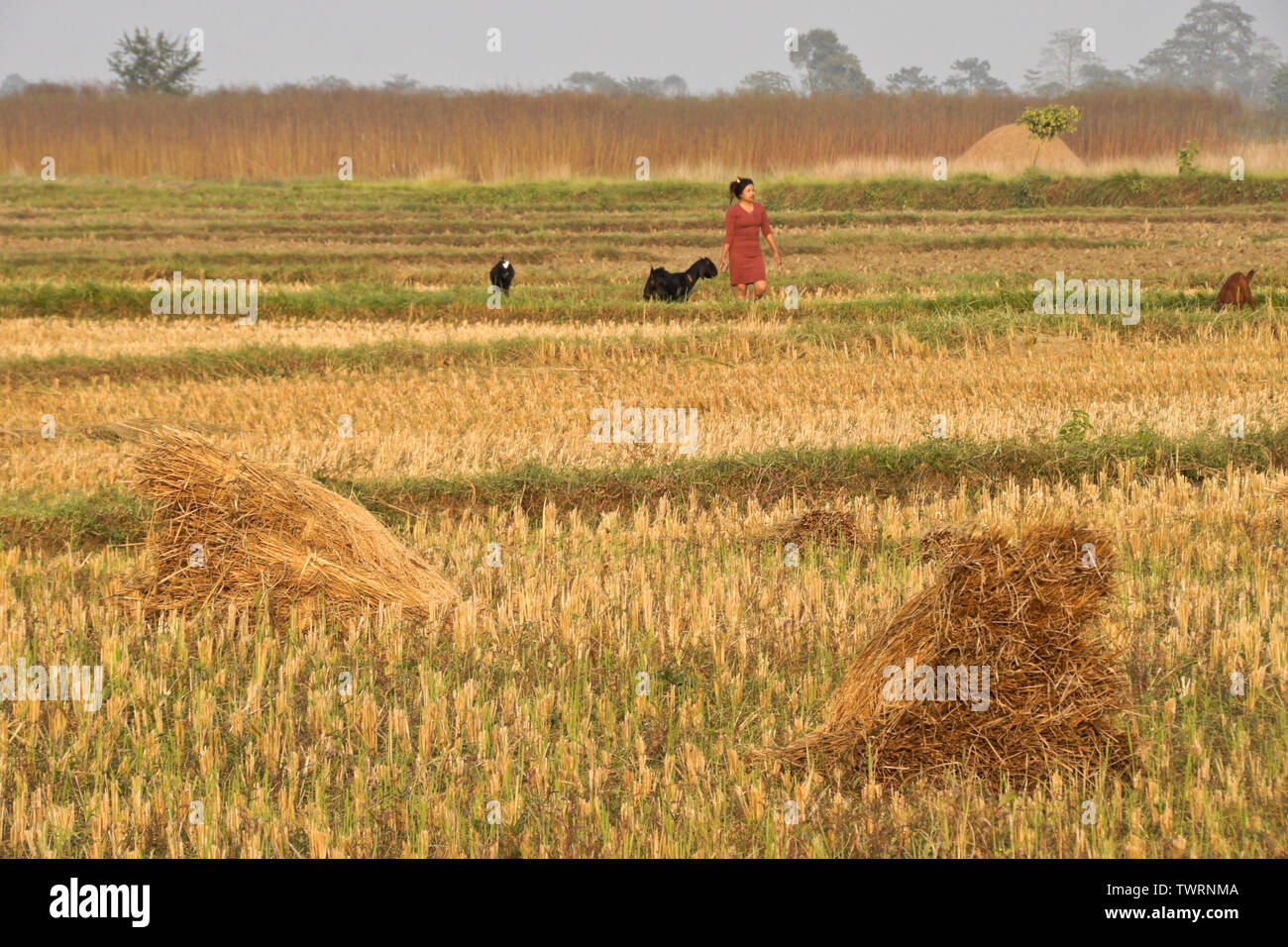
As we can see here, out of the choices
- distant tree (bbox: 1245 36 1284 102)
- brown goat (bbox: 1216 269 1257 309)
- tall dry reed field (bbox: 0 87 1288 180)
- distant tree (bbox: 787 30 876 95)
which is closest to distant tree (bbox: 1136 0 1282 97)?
distant tree (bbox: 1245 36 1284 102)

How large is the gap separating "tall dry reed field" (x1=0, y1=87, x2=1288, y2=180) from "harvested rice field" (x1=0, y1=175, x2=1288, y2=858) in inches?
824

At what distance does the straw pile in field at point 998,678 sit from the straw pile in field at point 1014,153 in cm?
2953

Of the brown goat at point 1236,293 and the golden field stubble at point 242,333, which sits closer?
the golden field stubble at point 242,333

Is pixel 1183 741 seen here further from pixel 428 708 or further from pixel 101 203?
pixel 101 203

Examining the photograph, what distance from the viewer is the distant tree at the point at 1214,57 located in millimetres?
94625

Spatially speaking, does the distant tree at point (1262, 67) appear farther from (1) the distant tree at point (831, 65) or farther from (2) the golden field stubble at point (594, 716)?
(2) the golden field stubble at point (594, 716)

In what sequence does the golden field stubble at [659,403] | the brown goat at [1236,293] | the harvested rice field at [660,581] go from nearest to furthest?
the harvested rice field at [660,581] < the golden field stubble at [659,403] < the brown goat at [1236,293]

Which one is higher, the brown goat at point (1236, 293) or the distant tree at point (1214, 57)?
the distant tree at point (1214, 57)

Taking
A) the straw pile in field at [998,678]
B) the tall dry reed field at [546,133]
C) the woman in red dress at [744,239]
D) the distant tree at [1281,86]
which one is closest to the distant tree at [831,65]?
the distant tree at [1281,86]

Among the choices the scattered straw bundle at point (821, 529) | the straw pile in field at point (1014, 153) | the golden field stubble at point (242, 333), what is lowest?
the scattered straw bundle at point (821, 529)

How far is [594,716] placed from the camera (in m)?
4.48

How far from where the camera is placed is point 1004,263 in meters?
18.4

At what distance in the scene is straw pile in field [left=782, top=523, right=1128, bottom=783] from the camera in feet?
12.9

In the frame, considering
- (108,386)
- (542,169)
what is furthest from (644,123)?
(108,386)
